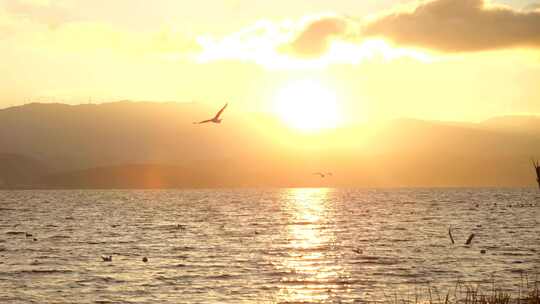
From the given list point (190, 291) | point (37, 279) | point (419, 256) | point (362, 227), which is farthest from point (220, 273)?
point (362, 227)

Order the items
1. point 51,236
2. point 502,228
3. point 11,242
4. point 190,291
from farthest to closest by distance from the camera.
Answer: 1. point 502,228
2. point 51,236
3. point 11,242
4. point 190,291

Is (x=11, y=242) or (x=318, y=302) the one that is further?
(x=11, y=242)

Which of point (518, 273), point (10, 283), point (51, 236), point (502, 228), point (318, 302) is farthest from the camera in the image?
point (502, 228)

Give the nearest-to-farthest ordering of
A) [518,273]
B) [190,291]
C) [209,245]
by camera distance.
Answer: [190,291] < [518,273] < [209,245]

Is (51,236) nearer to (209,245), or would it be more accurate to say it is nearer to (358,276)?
(209,245)

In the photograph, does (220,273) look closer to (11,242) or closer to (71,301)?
(71,301)

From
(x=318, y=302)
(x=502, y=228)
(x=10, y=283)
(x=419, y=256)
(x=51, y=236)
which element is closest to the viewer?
(x=318, y=302)

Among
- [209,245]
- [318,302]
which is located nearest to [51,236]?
[209,245]

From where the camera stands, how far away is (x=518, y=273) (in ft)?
172

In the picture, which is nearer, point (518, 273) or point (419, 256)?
point (518, 273)

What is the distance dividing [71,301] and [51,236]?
175 ft

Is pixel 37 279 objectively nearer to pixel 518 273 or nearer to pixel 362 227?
pixel 518 273

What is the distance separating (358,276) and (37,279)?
22830 mm

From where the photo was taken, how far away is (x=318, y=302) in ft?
135
